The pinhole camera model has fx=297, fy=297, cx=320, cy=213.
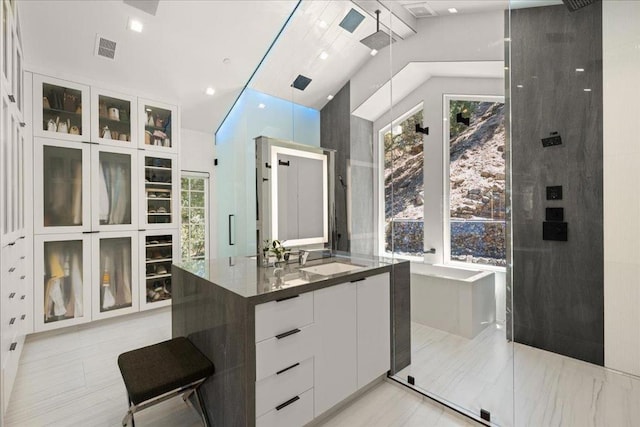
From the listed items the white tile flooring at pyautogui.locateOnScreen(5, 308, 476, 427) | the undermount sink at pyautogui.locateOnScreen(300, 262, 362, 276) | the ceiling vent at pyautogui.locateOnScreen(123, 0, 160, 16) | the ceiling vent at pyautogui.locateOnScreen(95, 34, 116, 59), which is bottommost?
the white tile flooring at pyautogui.locateOnScreen(5, 308, 476, 427)

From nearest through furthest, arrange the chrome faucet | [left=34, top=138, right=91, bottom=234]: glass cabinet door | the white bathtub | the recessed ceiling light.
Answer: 1. the white bathtub
2. the chrome faucet
3. the recessed ceiling light
4. [left=34, top=138, right=91, bottom=234]: glass cabinet door

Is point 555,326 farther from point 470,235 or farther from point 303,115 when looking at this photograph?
point 303,115

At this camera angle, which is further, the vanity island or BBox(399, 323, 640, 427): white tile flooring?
BBox(399, 323, 640, 427): white tile flooring

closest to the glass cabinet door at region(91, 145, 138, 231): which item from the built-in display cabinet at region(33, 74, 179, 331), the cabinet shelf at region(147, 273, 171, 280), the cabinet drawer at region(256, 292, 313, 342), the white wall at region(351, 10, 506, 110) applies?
the built-in display cabinet at region(33, 74, 179, 331)

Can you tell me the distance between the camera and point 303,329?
159 centimetres

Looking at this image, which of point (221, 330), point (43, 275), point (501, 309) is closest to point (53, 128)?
point (43, 275)

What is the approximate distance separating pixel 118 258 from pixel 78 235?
471 millimetres

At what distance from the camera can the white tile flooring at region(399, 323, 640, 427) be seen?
1.78 meters

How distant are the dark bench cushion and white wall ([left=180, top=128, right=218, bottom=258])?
3094 millimetres

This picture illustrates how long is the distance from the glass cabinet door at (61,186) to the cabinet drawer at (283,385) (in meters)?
2.88

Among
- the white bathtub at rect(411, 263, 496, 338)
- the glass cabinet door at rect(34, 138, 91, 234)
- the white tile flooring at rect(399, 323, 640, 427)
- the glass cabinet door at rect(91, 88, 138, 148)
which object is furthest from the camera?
the glass cabinet door at rect(91, 88, 138, 148)

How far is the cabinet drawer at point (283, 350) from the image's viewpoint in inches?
55.2

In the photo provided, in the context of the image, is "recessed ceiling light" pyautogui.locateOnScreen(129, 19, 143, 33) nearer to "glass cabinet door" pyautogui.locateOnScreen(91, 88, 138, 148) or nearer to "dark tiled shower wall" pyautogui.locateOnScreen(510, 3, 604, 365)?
"glass cabinet door" pyautogui.locateOnScreen(91, 88, 138, 148)

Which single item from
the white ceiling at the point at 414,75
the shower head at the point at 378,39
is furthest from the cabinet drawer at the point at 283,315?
the shower head at the point at 378,39
